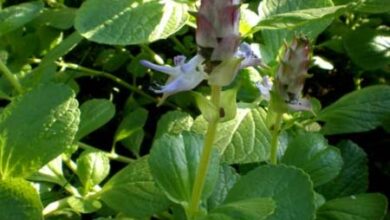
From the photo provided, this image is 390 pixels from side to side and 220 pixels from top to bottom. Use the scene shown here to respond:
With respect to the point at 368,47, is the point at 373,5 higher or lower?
higher

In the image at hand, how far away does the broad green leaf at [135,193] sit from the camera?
87 centimetres

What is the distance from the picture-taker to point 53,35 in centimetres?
130

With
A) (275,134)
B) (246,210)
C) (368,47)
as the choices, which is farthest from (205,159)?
(368,47)

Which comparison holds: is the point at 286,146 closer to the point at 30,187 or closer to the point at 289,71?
the point at 289,71

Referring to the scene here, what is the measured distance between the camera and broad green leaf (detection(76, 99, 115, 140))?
3.21 feet

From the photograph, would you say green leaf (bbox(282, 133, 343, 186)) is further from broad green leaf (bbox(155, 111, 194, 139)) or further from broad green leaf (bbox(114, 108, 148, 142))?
→ broad green leaf (bbox(114, 108, 148, 142))

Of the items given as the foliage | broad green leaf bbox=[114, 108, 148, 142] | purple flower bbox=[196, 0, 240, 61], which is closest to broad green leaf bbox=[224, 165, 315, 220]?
the foliage

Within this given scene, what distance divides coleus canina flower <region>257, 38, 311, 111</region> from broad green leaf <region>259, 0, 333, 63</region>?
0.16 meters

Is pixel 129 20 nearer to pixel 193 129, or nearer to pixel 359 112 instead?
pixel 193 129

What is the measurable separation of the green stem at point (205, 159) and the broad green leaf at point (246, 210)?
0.06ft

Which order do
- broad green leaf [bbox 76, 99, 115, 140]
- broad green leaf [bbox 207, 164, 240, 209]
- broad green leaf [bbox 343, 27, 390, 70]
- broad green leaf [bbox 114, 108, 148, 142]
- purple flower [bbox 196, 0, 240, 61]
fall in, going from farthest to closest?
1. broad green leaf [bbox 343, 27, 390, 70]
2. broad green leaf [bbox 114, 108, 148, 142]
3. broad green leaf [bbox 76, 99, 115, 140]
4. broad green leaf [bbox 207, 164, 240, 209]
5. purple flower [bbox 196, 0, 240, 61]

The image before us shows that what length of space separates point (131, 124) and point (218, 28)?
562mm

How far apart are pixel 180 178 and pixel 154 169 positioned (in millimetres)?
29

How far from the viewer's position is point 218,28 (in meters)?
0.61
